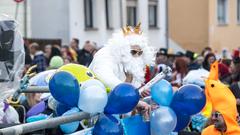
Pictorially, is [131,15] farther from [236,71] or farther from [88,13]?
[236,71]

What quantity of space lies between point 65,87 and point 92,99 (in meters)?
0.19

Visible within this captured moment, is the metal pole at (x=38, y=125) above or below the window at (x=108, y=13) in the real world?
below

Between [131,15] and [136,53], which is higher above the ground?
[131,15]

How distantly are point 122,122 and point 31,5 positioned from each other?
18690mm

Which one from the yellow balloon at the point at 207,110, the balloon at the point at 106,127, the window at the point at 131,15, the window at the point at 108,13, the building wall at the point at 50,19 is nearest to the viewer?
the balloon at the point at 106,127

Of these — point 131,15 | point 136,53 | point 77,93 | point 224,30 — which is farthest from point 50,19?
point 77,93

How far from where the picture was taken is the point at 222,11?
107ft

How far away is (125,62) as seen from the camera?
5477 mm

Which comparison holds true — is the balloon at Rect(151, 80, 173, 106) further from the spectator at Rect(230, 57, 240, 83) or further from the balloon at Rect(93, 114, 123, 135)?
the spectator at Rect(230, 57, 240, 83)

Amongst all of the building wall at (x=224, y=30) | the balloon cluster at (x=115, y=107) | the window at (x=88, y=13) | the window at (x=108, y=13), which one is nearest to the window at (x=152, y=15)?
the window at (x=108, y=13)

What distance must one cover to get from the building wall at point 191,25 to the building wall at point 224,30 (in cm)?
28

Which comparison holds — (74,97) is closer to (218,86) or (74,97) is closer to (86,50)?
(218,86)

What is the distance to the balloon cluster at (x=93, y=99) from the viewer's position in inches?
166

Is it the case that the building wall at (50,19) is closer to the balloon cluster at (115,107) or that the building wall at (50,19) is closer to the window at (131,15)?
the window at (131,15)
